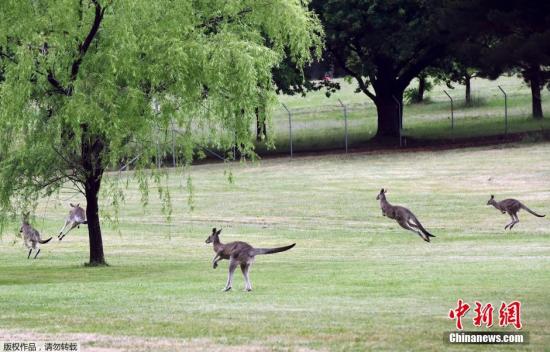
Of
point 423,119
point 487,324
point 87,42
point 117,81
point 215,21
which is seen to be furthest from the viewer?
point 423,119

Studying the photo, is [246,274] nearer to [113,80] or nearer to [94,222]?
[113,80]

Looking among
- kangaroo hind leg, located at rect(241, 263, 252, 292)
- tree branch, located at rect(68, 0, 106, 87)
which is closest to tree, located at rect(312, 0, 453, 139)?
tree branch, located at rect(68, 0, 106, 87)

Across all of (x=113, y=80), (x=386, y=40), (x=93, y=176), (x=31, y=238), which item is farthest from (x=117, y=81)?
(x=386, y=40)

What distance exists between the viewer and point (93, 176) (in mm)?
26375

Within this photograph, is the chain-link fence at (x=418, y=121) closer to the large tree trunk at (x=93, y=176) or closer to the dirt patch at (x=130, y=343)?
the large tree trunk at (x=93, y=176)

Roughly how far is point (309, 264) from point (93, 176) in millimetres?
5341

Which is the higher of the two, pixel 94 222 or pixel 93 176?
pixel 93 176

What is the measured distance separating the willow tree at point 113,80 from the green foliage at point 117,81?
0.08 feet

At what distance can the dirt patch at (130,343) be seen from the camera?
13.1 metres

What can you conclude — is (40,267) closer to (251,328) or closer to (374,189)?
(251,328)

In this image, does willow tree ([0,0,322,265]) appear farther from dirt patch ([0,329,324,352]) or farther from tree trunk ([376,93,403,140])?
tree trunk ([376,93,403,140])

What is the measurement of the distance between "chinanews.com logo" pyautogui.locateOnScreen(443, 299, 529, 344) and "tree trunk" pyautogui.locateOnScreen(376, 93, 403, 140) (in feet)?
151

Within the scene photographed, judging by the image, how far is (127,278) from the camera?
24547 millimetres

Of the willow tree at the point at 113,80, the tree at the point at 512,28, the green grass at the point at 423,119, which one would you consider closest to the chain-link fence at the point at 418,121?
the green grass at the point at 423,119
